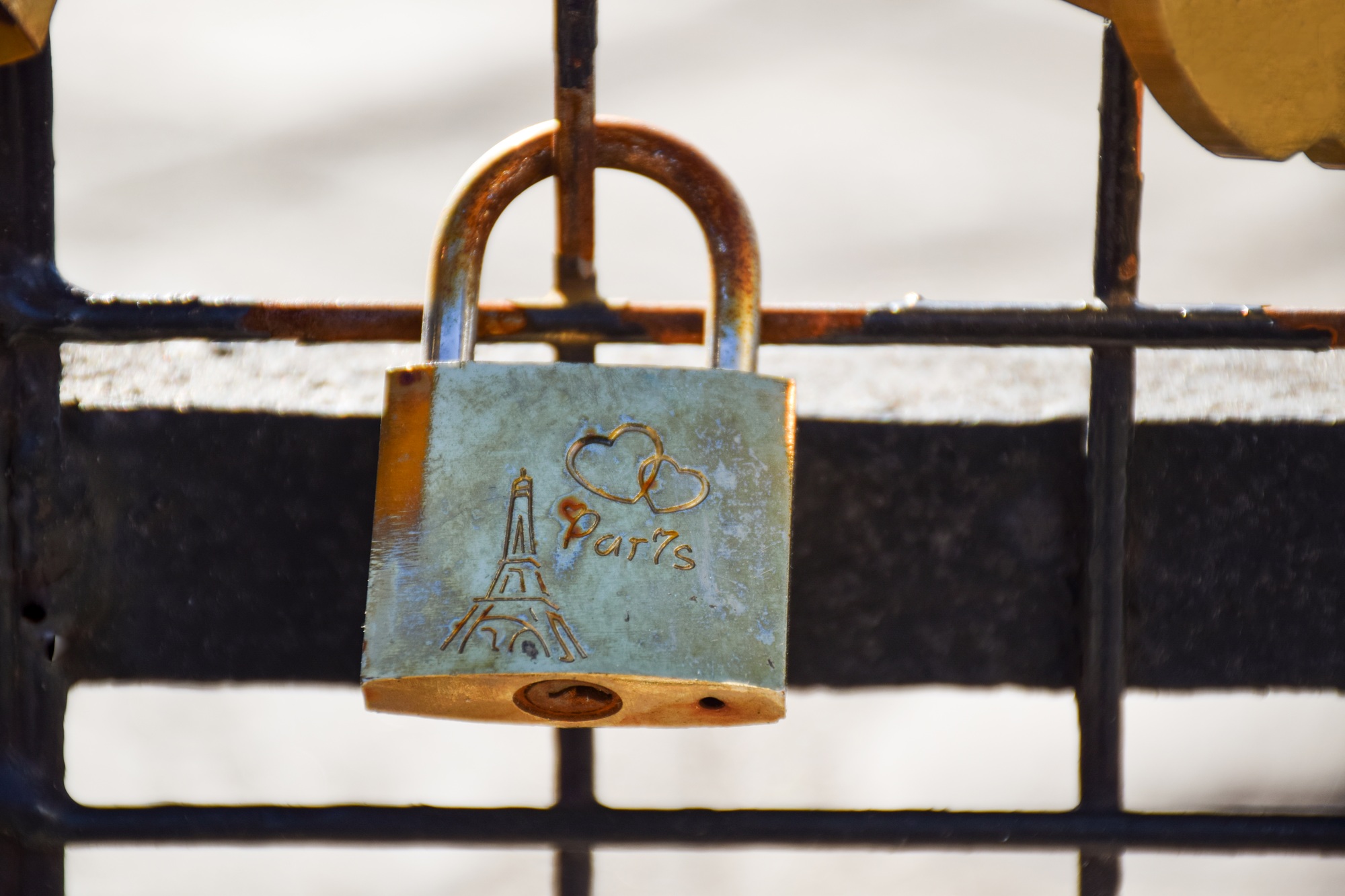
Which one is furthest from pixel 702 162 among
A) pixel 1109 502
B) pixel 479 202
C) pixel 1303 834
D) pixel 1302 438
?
pixel 1303 834

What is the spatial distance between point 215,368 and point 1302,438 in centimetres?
81

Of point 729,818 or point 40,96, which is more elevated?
point 40,96

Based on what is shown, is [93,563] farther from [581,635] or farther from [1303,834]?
[1303,834]

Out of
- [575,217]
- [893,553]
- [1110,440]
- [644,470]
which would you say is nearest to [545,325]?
[575,217]

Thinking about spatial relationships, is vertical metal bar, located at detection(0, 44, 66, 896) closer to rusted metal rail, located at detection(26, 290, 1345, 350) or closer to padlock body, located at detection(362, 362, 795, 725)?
rusted metal rail, located at detection(26, 290, 1345, 350)

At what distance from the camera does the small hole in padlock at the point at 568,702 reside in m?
0.60

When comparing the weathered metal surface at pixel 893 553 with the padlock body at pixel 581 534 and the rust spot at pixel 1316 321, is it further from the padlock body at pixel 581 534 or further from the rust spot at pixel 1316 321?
the padlock body at pixel 581 534

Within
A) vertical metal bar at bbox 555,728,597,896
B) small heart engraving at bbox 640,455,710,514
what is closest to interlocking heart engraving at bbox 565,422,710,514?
small heart engraving at bbox 640,455,710,514

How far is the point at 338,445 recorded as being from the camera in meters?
0.75

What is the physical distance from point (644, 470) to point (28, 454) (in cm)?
46

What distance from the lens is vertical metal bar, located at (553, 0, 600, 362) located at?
63 cm

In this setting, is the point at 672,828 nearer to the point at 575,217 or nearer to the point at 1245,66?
the point at 575,217

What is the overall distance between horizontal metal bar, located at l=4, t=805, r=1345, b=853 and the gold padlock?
0.18 meters

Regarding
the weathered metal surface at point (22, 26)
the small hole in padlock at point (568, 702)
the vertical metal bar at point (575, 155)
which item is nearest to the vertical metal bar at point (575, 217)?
the vertical metal bar at point (575, 155)
